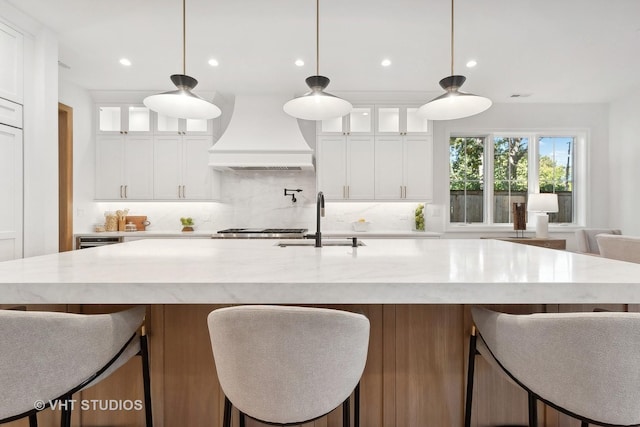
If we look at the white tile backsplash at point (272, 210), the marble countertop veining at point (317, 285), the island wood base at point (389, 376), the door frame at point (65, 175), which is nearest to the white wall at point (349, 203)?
the white tile backsplash at point (272, 210)

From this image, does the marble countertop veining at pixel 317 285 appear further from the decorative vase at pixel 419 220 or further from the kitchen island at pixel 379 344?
the decorative vase at pixel 419 220

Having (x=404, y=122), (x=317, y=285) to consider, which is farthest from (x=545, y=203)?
(x=317, y=285)

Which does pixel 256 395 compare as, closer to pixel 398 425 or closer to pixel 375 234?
pixel 398 425

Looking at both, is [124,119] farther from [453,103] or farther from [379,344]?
[379,344]

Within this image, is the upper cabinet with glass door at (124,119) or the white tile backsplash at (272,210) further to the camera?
the white tile backsplash at (272,210)

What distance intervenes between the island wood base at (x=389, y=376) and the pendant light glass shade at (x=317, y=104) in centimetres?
123

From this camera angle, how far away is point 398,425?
1.35 meters

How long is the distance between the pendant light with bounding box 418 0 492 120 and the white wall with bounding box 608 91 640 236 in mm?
3599

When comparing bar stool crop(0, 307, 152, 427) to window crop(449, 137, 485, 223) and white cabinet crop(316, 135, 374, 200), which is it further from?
window crop(449, 137, 485, 223)

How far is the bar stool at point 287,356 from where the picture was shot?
0.80 metres

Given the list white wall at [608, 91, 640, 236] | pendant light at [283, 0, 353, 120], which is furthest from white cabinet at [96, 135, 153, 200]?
white wall at [608, 91, 640, 236]

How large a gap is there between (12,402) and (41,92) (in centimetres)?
282

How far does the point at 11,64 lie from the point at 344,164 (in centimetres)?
317

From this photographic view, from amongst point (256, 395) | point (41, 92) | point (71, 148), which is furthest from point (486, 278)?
point (71, 148)
